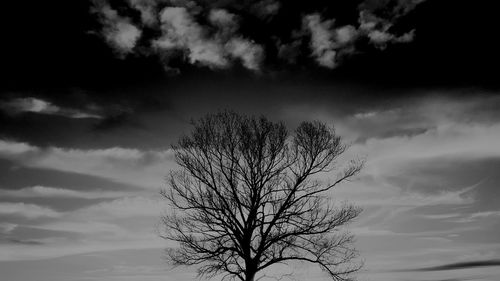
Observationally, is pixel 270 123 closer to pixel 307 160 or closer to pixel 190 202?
pixel 307 160

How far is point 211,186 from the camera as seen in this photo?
66.8ft

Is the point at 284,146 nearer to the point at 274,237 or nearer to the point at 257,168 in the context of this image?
the point at 257,168

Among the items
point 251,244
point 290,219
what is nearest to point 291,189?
point 290,219

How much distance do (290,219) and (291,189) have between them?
128cm

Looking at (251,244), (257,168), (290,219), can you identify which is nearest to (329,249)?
(290,219)

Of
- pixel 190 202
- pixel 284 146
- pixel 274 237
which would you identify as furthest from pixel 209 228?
pixel 284 146

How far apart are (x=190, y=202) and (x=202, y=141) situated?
2731 mm

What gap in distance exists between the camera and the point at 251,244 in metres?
20.2

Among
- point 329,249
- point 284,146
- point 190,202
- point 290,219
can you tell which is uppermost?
point 284,146

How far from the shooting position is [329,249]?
65.1 ft

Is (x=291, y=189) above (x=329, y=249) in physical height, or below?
above

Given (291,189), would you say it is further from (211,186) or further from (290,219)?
(211,186)

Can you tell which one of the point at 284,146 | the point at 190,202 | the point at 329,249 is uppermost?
the point at 284,146

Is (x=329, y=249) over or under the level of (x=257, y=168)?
under
